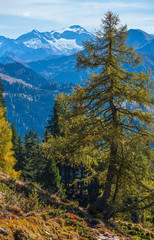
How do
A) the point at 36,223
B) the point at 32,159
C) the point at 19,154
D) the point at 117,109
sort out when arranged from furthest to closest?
the point at 19,154
the point at 32,159
the point at 117,109
the point at 36,223

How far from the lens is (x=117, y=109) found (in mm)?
10953

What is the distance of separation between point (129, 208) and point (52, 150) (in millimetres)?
5029

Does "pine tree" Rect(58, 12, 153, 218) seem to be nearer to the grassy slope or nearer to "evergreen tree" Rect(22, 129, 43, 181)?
the grassy slope

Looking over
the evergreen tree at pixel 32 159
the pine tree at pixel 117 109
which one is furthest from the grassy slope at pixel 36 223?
the evergreen tree at pixel 32 159

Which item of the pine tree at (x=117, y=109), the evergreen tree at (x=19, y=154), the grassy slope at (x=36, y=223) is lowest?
the evergreen tree at (x=19, y=154)

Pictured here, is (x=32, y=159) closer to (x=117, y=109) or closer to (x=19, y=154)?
(x=19, y=154)

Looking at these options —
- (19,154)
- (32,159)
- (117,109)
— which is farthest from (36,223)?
(19,154)

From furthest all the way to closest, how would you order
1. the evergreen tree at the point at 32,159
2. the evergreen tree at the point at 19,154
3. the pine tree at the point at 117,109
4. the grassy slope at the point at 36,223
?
1. the evergreen tree at the point at 19,154
2. the evergreen tree at the point at 32,159
3. the pine tree at the point at 117,109
4. the grassy slope at the point at 36,223

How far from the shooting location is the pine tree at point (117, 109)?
9875mm

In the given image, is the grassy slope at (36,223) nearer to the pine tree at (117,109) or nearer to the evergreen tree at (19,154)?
the pine tree at (117,109)

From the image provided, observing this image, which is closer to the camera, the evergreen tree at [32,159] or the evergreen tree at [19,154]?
the evergreen tree at [32,159]

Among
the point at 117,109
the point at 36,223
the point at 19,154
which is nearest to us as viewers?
the point at 36,223

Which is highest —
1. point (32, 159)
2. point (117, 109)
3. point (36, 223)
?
point (117, 109)

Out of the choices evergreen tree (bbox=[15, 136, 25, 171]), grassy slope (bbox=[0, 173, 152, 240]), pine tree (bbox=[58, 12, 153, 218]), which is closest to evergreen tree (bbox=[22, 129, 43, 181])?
evergreen tree (bbox=[15, 136, 25, 171])
